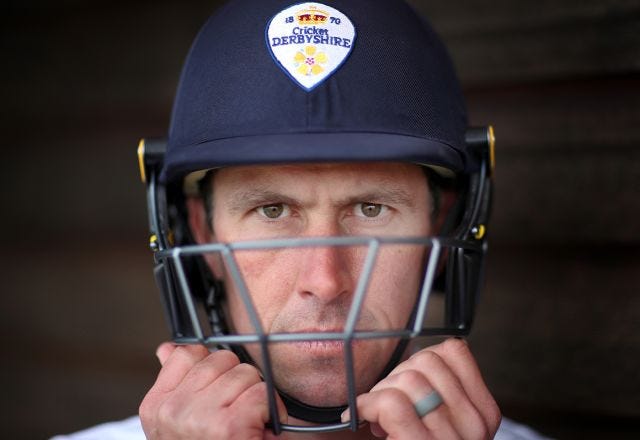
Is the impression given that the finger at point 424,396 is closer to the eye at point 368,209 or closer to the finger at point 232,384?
the finger at point 232,384

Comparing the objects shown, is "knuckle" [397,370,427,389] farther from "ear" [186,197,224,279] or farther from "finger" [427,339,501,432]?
"ear" [186,197,224,279]

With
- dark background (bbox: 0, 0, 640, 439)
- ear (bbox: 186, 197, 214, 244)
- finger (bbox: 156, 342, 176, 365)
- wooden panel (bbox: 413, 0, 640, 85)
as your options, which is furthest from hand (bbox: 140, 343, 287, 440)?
wooden panel (bbox: 413, 0, 640, 85)

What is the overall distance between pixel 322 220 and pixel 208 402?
450 millimetres

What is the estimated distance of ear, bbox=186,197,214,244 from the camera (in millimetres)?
1844

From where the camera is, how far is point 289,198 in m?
1.56

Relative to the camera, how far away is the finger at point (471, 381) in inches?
54.6

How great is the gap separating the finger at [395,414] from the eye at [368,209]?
45cm

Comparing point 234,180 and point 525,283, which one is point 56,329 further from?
point 525,283

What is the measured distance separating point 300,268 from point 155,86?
1366mm

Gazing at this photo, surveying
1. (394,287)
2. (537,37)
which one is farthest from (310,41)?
(537,37)

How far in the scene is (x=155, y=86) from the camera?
8.63 ft

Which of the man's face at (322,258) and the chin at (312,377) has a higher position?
the man's face at (322,258)

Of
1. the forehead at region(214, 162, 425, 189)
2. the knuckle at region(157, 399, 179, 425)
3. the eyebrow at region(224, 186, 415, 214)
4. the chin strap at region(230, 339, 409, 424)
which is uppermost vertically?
the forehead at region(214, 162, 425, 189)

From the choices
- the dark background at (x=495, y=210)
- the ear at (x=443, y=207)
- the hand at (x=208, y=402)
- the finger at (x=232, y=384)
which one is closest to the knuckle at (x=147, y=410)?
the hand at (x=208, y=402)
